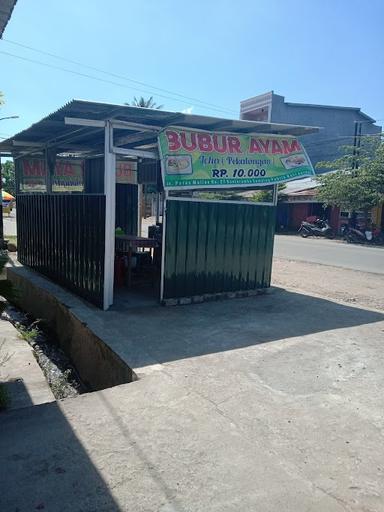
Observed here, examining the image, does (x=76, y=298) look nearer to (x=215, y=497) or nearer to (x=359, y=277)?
(x=215, y=497)

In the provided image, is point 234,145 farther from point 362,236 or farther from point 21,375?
point 362,236

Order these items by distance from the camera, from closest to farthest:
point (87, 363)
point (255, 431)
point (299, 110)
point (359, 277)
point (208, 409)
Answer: point (255, 431)
point (208, 409)
point (87, 363)
point (359, 277)
point (299, 110)

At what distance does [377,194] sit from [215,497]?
861 inches

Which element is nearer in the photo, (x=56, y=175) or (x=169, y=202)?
(x=169, y=202)

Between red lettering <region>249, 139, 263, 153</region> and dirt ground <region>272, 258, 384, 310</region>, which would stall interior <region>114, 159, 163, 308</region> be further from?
dirt ground <region>272, 258, 384, 310</region>

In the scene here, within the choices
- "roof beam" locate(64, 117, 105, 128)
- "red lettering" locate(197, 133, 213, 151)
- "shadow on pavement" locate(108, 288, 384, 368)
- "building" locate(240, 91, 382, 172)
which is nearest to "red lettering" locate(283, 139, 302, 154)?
"red lettering" locate(197, 133, 213, 151)

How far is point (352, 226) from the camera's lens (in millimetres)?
24328

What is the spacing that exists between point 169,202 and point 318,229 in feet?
65.6

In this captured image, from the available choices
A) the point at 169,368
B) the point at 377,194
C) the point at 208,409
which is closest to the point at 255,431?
the point at 208,409

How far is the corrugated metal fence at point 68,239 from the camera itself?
626 cm

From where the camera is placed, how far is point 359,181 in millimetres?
21875

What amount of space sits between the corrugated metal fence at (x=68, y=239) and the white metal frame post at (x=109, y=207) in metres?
0.11

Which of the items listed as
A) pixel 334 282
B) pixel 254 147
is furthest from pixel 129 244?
pixel 334 282

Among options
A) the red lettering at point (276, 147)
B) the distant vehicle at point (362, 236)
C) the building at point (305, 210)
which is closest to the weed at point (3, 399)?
the red lettering at point (276, 147)
